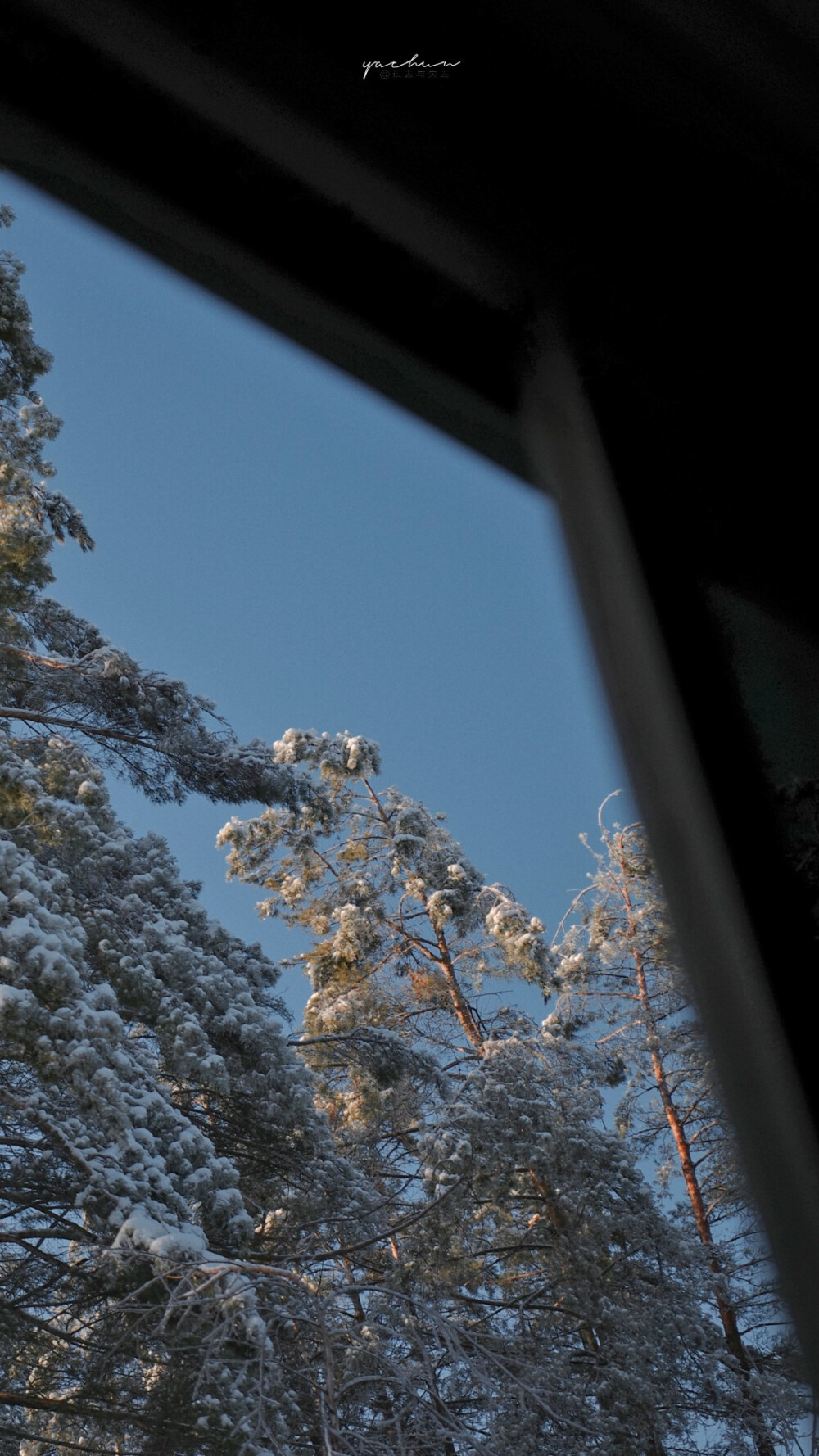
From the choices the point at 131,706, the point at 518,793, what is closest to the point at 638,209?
the point at 131,706

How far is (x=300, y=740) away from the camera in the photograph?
7395mm

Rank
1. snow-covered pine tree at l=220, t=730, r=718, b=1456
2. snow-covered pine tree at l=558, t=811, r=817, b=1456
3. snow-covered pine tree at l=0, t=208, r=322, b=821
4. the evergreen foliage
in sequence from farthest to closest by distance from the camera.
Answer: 1. snow-covered pine tree at l=0, t=208, r=322, b=821
2. snow-covered pine tree at l=558, t=811, r=817, b=1456
3. snow-covered pine tree at l=220, t=730, r=718, b=1456
4. the evergreen foliage

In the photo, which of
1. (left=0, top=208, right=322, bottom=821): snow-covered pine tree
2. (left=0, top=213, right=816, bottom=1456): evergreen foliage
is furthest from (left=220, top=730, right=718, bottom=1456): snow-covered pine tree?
(left=0, top=208, right=322, bottom=821): snow-covered pine tree

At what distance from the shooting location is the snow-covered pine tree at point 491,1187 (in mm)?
4262

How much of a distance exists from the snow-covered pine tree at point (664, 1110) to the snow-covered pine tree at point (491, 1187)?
0.56 ft

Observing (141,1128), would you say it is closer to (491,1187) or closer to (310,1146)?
(310,1146)

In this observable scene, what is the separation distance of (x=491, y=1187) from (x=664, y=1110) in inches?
47.1

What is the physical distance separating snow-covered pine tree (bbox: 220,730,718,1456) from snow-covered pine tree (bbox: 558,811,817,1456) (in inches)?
6.7

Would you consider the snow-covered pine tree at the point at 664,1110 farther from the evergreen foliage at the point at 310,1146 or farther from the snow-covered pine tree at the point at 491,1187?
the snow-covered pine tree at the point at 491,1187

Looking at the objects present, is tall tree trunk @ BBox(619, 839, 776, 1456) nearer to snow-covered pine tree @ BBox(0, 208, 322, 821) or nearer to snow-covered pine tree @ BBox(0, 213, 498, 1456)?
snow-covered pine tree @ BBox(0, 213, 498, 1456)

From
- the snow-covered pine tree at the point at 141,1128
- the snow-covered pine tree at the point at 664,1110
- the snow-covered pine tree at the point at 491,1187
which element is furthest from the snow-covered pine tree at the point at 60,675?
the snow-covered pine tree at the point at 664,1110

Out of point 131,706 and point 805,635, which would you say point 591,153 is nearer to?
point 805,635

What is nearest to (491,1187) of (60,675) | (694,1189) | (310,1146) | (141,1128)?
(310,1146)

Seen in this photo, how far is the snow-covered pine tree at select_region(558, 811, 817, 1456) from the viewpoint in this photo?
179 inches
